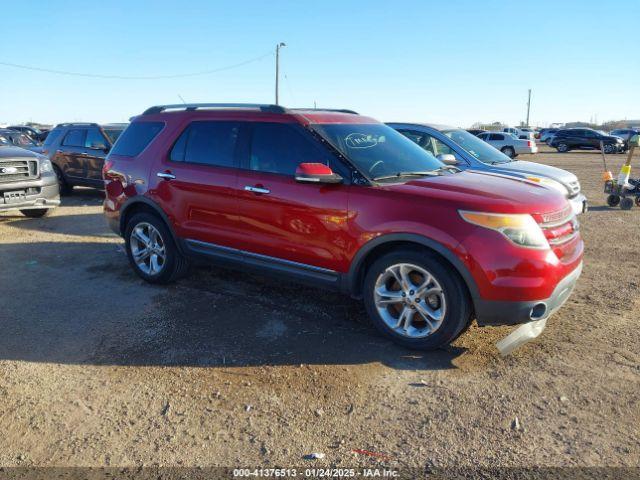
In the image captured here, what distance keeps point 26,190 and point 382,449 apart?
8.55 m

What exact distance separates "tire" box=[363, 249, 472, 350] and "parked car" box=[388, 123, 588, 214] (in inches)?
171

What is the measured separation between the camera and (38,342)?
4.23 meters

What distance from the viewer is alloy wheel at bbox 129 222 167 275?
563cm

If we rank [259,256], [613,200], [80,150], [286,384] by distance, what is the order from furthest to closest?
[80,150], [613,200], [259,256], [286,384]

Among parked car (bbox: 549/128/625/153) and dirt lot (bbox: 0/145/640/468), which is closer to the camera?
dirt lot (bbox: 0/145/640/468)

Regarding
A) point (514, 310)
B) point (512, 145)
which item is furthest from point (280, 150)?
point (512, 145)

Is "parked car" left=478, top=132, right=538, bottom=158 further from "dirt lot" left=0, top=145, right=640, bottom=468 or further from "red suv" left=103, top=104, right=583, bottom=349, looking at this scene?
"red suv" left=103, top=104, right=583, bottom=349

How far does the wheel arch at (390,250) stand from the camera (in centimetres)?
370

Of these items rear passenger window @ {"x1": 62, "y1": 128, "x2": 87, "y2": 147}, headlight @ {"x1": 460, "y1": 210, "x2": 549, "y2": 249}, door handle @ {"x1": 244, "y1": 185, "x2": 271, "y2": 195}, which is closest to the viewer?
headlight @ {"x1": 460, "y1": 210, "x2": 549, "y2": 249}

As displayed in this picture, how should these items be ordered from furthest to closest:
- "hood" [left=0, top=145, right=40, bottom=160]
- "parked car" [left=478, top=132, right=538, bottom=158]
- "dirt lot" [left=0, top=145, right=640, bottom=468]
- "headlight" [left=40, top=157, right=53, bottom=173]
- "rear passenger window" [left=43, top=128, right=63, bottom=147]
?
"parked car" [left=478, top=132, right=538, bottom=158] < "rear passenger window" [left=43, top=128, right=63, bottom=147] < "headlight" [left=40, top=157, right=53, bottom=173] < "hood" [left=0, top=145, right=40, bottom=160] < "dirt lot" [left=0, top=145, right=640, bottom=468]

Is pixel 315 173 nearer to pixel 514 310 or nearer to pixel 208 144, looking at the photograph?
pixel 208 144

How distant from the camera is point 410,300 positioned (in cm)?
396

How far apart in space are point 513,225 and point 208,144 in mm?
3020

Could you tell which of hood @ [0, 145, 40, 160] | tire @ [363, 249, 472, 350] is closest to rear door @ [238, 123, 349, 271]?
tire @ [363, 249, 472, 350]
